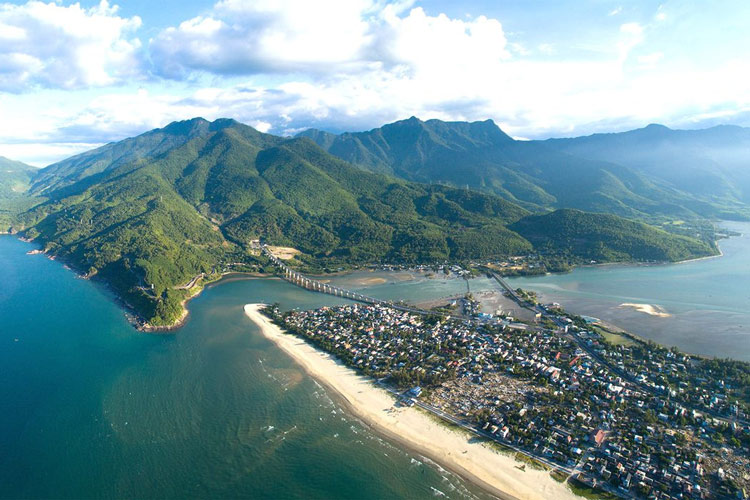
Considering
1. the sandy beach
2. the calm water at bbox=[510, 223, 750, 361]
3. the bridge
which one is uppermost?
the bridge

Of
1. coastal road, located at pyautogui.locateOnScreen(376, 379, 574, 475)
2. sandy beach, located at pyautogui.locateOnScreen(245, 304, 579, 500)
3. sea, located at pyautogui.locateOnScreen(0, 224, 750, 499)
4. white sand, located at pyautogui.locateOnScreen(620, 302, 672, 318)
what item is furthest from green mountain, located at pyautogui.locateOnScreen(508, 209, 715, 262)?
sandy beach, located at pyautogui.locateOnScreen(245, 304, 579, 500)

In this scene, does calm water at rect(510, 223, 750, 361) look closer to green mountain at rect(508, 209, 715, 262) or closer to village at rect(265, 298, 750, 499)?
green mountain at rect(508, 209, 715, 262)

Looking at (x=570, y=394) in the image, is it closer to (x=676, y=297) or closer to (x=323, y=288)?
(x=676, y=297)

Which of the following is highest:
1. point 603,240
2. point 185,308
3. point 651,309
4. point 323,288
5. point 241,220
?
point 241,220

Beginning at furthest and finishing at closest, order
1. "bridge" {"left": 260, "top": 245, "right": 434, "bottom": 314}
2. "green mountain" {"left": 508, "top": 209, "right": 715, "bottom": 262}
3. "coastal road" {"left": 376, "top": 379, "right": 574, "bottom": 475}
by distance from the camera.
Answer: "green mountain" {"left": 508, "top": 209, "right": 715, "bottom": 262} < "bridge" {"left": 260, "top": 245, "right": 434, "bottom": 314} < "coastal road" {"left": 376, "top": 379, "right": 574, "bottom": 475}

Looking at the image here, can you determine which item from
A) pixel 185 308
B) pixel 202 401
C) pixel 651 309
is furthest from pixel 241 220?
pixel 651 309

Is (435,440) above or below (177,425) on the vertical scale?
below
